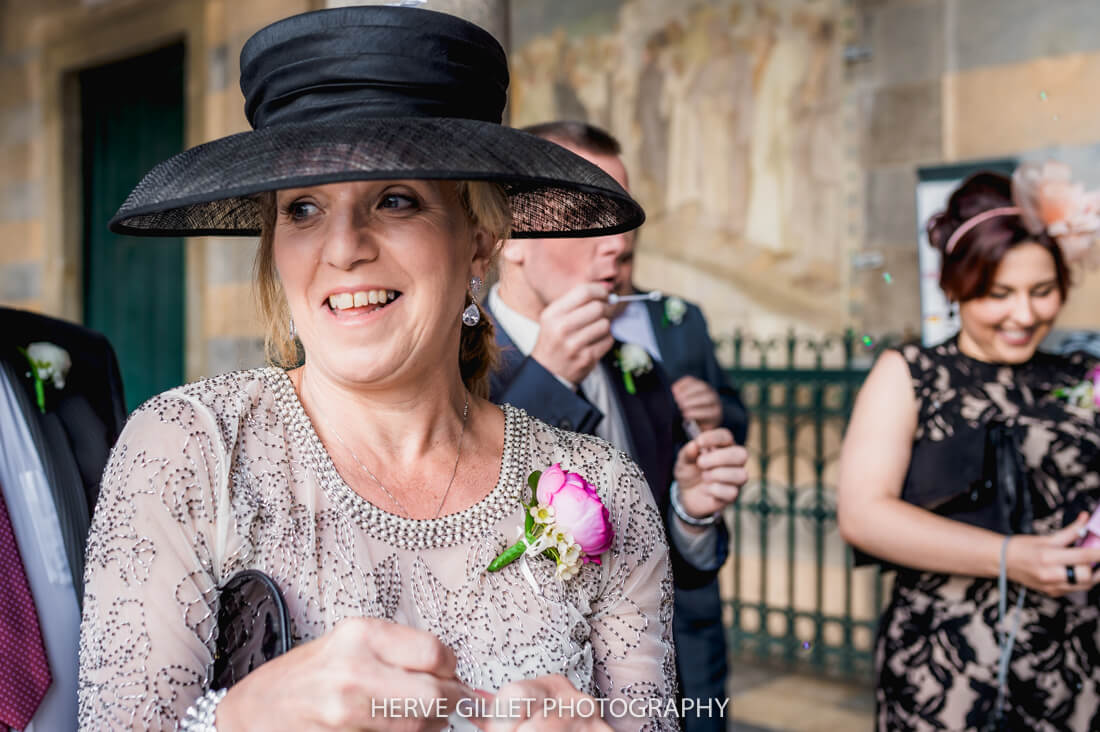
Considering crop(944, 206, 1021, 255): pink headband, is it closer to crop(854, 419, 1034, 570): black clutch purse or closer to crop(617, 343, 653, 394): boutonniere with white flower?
crop(854, 419, 1034, 570): black clutch purse

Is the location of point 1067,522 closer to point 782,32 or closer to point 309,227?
point 309,227

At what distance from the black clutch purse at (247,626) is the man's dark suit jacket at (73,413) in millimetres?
566

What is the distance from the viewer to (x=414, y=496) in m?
1.71

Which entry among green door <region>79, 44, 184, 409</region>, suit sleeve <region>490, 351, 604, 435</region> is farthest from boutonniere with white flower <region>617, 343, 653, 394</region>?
green door <region>79, 44, 184, 409</region>

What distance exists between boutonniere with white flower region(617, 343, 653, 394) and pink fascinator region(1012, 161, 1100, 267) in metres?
1.29

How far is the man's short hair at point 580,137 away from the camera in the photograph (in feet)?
8.99

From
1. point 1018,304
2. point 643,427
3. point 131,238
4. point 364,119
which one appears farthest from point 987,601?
point 131,238

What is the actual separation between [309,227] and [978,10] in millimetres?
4676

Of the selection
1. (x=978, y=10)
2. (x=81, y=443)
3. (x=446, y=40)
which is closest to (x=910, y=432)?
(x=446, y=40)

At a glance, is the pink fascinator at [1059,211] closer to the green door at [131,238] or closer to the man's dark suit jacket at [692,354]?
the man's dark suit jacket at [692,354]

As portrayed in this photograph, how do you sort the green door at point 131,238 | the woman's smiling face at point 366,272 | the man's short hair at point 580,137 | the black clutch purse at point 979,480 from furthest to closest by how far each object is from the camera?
1. the green door at point 131,238
2. the black clutch purse at point 979,480
3. the man's short hair at point 580,137
4. the woman's smiling face at point 366,272

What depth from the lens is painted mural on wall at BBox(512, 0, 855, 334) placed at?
18.7 ft

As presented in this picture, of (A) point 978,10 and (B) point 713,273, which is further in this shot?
(B) point 713,273

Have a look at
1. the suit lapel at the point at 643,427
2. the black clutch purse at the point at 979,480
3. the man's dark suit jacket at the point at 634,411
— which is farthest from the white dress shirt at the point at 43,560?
the black clutch purse at the point at 979,480
